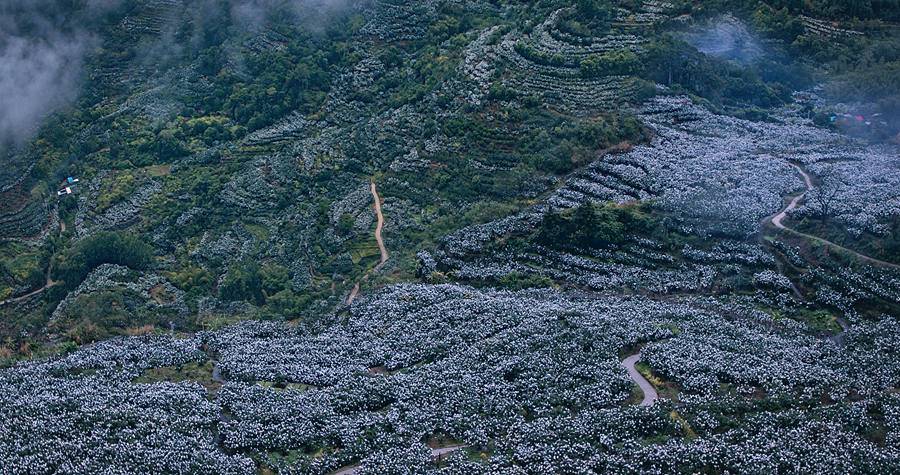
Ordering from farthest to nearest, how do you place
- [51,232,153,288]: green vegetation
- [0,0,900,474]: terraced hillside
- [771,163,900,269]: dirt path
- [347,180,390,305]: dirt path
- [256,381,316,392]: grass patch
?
[51,232,153,288]: green vegetation → [347,180,390,305]: dirt path → [771,163,900,269]: dirt path → [256,381,316,392]: grass patch → [0,0,900,474]: terraced hillside

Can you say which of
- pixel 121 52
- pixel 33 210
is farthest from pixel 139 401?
pixel 121 52

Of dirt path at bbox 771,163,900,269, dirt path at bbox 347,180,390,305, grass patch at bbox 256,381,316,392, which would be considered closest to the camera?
grass patch at bbox 256,381,316,392

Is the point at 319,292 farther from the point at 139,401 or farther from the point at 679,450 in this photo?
the point at 679,450

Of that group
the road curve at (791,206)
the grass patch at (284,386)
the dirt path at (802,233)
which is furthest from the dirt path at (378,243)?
the dirt path at (802,233)

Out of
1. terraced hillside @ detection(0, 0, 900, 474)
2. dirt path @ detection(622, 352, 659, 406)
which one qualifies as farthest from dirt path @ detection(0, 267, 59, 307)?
dirt path @ detection(622, 352, 659, 406)

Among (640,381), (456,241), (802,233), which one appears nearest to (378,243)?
(456,241)

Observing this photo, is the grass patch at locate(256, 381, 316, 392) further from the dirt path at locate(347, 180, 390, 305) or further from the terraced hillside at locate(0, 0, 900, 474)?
the dirt path at locate(347, 180, 390, 305)

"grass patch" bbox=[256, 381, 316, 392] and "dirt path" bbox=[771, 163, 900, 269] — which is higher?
"dirt path" bbox=[771, 163, 900, 269]
